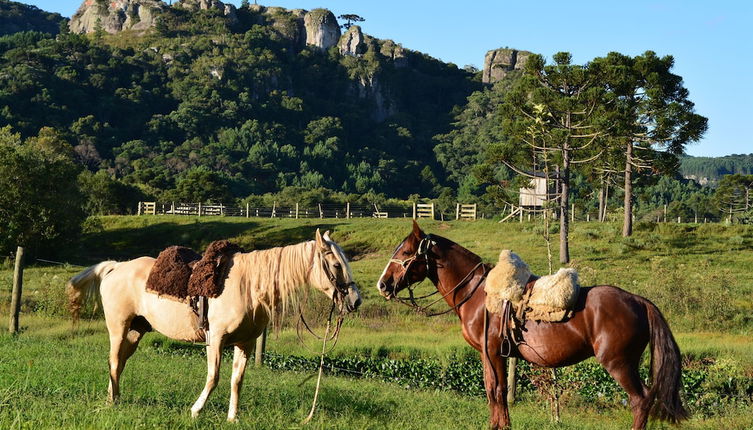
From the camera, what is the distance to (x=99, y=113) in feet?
455

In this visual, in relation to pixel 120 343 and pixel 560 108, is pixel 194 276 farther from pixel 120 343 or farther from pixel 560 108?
pixel 560 108

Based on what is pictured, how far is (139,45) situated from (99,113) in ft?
151

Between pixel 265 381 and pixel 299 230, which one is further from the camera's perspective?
pixel 299 230

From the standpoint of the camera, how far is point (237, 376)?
6.62 meters

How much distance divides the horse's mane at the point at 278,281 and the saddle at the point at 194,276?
0.28m

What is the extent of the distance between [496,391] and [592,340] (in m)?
1.15

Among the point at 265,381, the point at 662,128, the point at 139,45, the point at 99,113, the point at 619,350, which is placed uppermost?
the point at 139,45


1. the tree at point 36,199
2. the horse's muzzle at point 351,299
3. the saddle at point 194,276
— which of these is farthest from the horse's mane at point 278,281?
A: the tree at point 36,199

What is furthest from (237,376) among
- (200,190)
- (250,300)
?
(200,190)

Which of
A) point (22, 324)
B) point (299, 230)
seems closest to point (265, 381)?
point (22, 324)

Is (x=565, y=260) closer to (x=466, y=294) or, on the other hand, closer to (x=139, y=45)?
(x=466, y=294)

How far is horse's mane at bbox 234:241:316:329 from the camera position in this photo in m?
6.68

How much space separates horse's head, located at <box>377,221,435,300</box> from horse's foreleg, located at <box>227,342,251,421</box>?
79.7 inches

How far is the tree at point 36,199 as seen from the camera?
36812 millimetres
